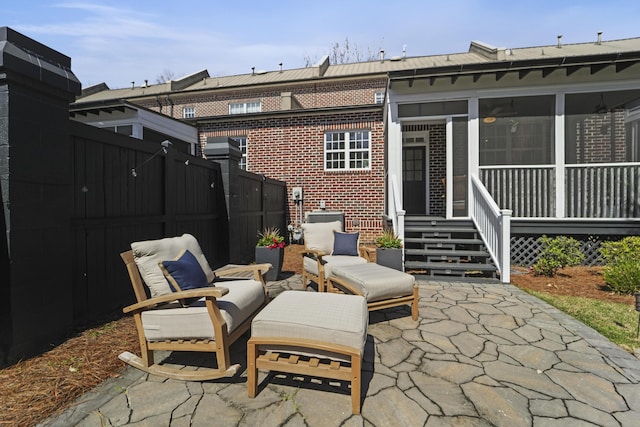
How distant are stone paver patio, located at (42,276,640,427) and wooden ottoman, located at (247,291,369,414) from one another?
0.21 metres

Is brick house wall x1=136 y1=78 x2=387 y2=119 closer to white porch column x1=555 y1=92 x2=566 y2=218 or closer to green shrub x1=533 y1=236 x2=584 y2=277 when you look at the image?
white porch column x1=555 y1=92 x2=566 y2=218

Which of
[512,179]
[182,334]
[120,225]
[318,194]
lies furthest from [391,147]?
[182,334]

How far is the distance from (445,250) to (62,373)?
5.72m

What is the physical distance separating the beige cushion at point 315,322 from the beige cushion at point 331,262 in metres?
1.72

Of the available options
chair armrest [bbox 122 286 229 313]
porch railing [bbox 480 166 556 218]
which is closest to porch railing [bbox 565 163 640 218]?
porch railing [bbox 480 166 556 218]

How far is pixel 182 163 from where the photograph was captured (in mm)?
4691

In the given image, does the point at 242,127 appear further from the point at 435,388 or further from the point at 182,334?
the point at 435,388

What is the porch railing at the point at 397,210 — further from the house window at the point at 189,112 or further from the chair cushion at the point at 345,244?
the house window at the point at 189,112

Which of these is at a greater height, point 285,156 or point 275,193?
point 285,156

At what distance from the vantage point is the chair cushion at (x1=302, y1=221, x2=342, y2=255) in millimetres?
5090

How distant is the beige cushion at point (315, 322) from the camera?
2.04m

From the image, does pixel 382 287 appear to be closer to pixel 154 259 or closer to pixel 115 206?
pixel 154 259

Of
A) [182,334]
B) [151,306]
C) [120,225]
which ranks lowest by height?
[182,334]

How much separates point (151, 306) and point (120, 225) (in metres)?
1.64
